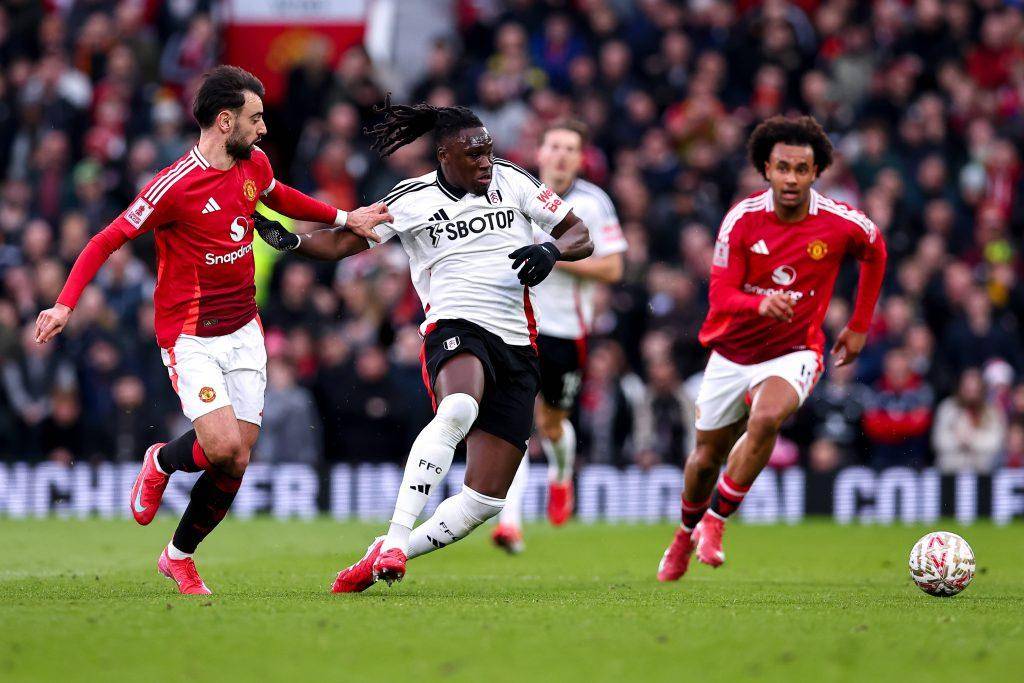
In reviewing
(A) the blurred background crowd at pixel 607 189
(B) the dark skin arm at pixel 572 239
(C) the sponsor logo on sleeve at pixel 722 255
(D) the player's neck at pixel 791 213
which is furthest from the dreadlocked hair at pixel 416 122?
(A) the blurred background crowd at pixel 607 189

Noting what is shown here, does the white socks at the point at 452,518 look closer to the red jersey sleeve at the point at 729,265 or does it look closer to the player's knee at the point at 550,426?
the red jersey sleeve at the point at 729,265

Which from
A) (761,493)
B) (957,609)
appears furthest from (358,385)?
(957,609)

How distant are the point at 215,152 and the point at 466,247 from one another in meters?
1.43

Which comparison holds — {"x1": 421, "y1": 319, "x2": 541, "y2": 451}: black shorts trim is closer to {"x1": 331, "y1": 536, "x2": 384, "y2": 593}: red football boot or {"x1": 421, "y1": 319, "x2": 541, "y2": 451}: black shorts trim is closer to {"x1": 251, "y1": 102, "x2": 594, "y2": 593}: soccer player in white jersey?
{"x1": 251, "y1": 102, "x2": 594, "y2": 593}: soccer player in white jersey

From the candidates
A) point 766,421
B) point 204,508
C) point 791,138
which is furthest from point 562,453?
point 204,508

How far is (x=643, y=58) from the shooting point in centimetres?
1936

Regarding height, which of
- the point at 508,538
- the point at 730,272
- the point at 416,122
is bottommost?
the point at 508,538

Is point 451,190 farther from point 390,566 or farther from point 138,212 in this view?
point 390,566

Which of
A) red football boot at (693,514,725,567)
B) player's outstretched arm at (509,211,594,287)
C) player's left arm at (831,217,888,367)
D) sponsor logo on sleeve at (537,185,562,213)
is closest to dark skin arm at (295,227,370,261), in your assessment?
player's outstretched arm at (509,211,594,287)

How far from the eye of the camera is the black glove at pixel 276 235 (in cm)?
812

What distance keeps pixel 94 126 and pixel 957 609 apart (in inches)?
563

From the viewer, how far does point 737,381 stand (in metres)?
9.34

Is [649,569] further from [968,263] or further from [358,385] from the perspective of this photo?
[968,263]

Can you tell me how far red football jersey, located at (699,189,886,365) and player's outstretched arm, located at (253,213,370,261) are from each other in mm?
Answer: 2300
